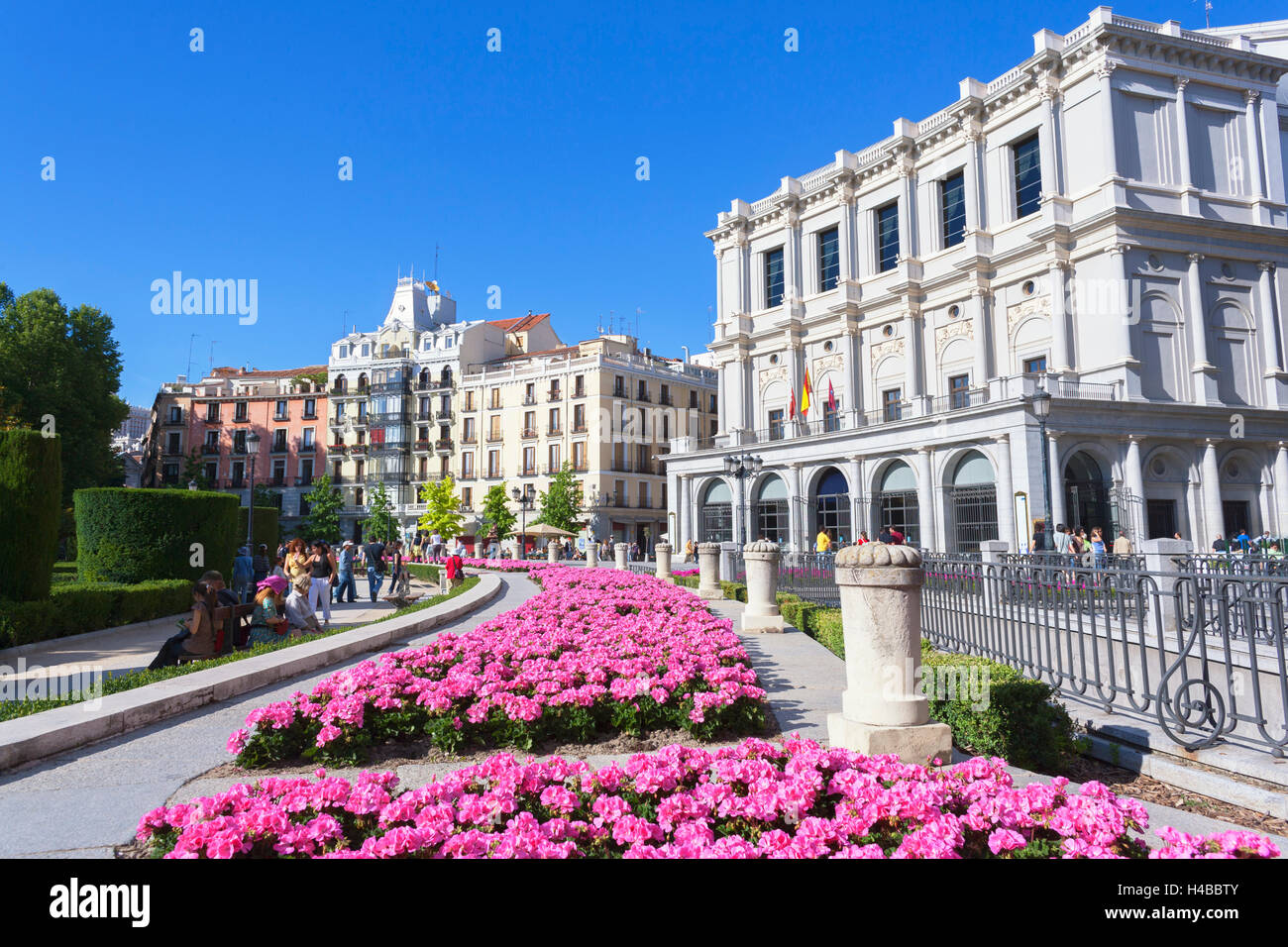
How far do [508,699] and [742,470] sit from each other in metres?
22.1

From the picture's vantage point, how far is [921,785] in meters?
3.43

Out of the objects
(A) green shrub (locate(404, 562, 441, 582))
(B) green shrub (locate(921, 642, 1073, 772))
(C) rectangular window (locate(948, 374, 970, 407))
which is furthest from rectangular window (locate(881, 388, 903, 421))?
(B) green shrub (locate(921, 642, 1073, 772))

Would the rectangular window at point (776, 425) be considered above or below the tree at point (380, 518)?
above

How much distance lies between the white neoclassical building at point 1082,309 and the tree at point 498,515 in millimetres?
21355

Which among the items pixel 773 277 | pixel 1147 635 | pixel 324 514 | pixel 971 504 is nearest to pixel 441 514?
pixel 324 514

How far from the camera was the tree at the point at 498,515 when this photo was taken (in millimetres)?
52156

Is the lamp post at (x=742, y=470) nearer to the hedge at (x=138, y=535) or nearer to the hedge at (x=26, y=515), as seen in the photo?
the hedge at (x=138, y=535)

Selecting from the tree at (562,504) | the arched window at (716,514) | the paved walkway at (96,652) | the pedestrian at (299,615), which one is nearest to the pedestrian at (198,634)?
the paved walkway at (96,652)

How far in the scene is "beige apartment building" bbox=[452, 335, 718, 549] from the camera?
55312 millimetres

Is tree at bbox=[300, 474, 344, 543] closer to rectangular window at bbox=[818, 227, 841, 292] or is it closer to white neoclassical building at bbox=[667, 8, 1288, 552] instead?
white neoclassical building at bbox=[667, 8, 1288, 552]

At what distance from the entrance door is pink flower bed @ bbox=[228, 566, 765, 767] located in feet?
87.8
